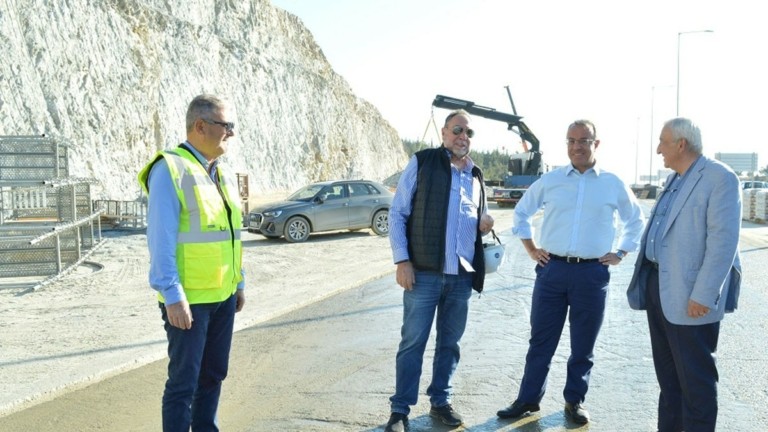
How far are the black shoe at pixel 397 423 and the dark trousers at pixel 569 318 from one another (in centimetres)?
84

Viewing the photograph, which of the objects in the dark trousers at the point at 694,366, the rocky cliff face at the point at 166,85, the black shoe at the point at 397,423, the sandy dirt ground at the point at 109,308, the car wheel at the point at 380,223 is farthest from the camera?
the rocky cliff face at the point at 166,85

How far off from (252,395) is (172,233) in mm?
2071

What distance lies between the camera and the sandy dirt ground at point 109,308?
5.43m

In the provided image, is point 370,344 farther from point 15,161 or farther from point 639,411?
point 15,161

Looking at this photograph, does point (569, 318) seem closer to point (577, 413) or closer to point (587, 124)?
point (577, 413)

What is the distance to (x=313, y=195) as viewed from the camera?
17.3m

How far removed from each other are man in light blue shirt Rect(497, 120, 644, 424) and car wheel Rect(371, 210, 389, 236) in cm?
1324

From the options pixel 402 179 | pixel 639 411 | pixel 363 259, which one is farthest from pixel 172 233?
pixel 363 259

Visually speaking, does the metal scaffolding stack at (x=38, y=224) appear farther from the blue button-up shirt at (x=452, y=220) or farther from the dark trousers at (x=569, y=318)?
the dark trousers at (x=569, y=318)

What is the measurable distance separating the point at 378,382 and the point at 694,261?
2595mm

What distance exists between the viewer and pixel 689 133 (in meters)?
3.79

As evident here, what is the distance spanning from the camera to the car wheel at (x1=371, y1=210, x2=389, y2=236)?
1789cm

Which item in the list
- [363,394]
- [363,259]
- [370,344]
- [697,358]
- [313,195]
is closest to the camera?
[697,358]

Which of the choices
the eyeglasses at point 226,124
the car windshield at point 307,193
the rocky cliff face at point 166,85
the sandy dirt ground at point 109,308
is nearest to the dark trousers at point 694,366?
the eyeglasses at point 226,124
